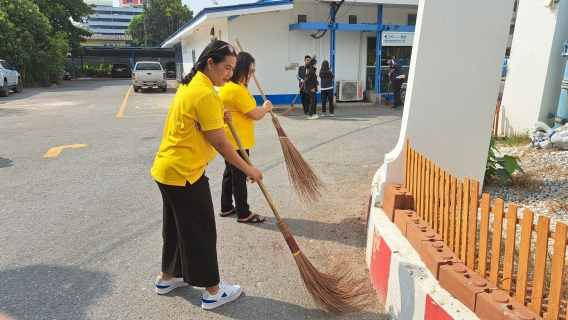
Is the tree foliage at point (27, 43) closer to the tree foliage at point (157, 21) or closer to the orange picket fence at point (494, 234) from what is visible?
the orange picket fence at point (494, 234)

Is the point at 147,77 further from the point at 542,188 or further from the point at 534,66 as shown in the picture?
the point at 542,188

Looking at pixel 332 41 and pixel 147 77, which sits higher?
pixel 332 41

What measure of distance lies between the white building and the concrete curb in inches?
424

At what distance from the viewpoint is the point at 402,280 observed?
2596 mm

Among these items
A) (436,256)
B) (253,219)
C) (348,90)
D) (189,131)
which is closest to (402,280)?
(436,256)

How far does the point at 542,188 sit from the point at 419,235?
2350 mm

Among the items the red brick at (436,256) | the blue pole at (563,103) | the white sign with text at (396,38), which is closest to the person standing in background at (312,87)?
the white sign with text at (396,38)

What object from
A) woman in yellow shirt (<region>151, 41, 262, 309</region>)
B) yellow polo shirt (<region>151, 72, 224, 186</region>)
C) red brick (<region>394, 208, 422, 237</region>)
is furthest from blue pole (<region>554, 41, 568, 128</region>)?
yellow polo shirt (<region>151, 72, 224, 186</region>)

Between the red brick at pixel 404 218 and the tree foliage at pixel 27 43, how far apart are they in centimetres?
2592

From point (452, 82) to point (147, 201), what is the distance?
3698mm

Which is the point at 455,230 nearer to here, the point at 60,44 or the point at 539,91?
the point at 539,91

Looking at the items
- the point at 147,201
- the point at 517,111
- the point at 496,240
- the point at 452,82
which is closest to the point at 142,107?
the point at 147,201

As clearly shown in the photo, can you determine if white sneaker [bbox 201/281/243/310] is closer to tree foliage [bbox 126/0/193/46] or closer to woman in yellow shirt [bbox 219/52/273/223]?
woman in yellow shirt [bbox 219/52/273/223]

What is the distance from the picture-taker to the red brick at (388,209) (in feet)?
10.5
